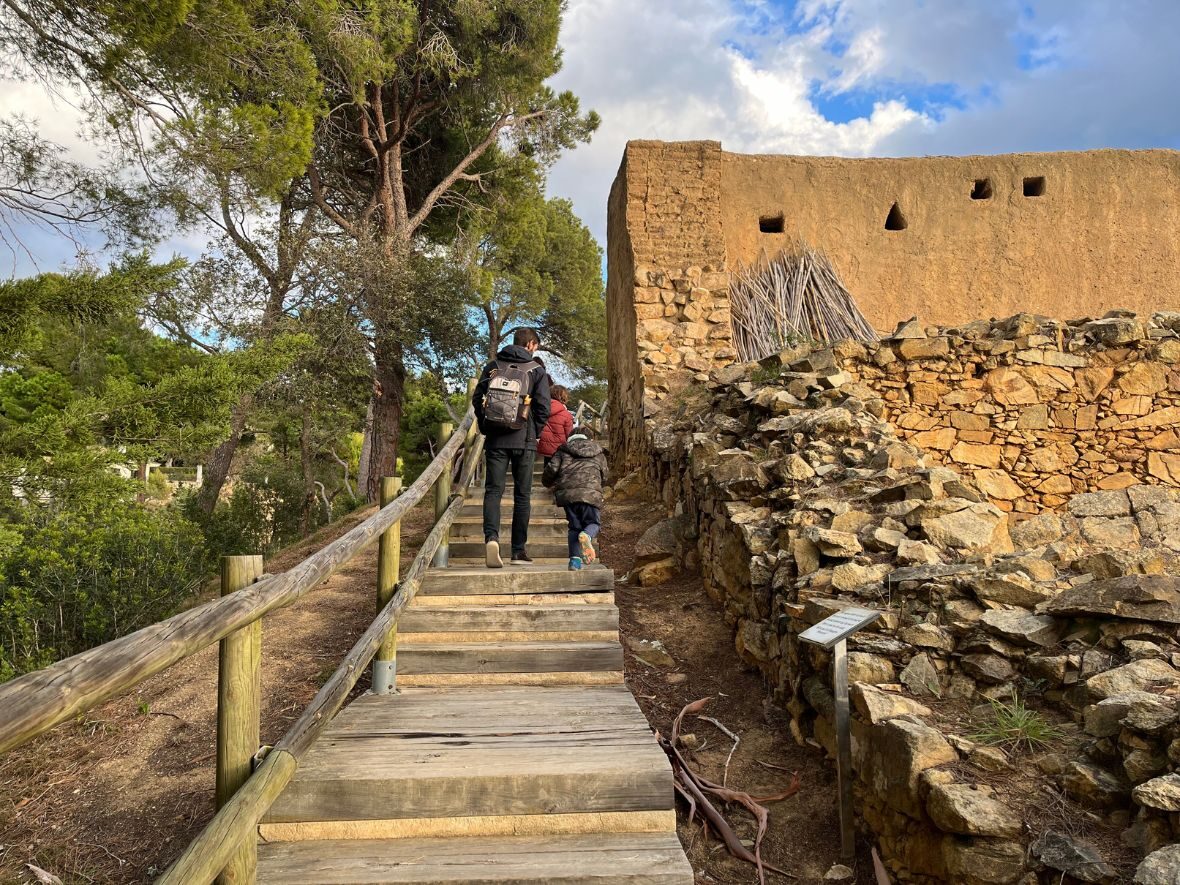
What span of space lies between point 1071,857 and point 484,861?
1.79 meters

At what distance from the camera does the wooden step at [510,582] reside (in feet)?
15.1

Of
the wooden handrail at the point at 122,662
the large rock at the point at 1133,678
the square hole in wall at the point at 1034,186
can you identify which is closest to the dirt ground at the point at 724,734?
the large rock at the point at 1133,678

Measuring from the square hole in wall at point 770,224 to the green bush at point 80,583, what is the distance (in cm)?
760

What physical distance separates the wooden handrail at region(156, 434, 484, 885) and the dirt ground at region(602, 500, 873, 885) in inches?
63.9

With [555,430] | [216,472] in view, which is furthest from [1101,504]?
[216,472]

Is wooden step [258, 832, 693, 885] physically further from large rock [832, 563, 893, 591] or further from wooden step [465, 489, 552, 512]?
wooden step [465, 489, 552, 512]

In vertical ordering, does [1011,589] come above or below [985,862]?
above

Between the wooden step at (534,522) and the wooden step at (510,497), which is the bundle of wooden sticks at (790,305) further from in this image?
the wooden step at (534,522)

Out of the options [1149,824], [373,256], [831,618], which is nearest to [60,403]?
[373,256]

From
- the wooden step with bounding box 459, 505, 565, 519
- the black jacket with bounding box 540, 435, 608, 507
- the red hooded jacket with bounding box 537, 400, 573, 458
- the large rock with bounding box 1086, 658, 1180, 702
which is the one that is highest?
the red hooded jacket with bounding box 537, 400, 573, 458

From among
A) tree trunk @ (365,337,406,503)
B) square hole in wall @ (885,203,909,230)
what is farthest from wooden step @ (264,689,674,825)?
A: tree trunk @ (365,337,406,503)

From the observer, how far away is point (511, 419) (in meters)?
4.96

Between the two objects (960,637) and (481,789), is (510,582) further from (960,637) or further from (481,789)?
(960,637)

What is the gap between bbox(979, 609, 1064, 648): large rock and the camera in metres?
3.05
